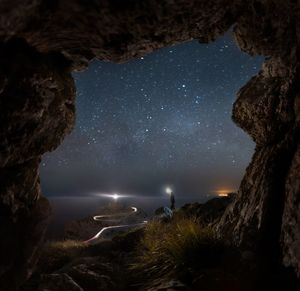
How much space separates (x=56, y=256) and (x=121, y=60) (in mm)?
7924

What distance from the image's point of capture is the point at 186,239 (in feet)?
22.0

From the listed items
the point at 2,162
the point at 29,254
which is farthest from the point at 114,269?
the point at 2,162

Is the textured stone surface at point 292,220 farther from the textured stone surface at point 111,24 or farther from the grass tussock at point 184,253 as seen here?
the textured stone surface at point 111,24

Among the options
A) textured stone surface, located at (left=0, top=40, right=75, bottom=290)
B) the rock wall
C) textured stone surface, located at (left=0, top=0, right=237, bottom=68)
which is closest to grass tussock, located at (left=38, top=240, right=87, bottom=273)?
textured stone surface, located at (left=0, top=40, right=75, bottom=290)

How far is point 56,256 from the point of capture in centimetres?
1121

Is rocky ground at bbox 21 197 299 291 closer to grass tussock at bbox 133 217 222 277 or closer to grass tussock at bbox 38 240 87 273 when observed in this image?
grass tussock at bbox 133 217 222 277

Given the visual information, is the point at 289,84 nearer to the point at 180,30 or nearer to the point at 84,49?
the point at 180,30

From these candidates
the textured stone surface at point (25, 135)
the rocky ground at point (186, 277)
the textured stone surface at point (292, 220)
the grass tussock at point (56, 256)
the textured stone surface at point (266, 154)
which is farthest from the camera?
the grass tussock at point (56, 256)

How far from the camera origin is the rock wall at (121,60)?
4957 millimetres

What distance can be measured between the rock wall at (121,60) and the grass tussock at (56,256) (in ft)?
12.7

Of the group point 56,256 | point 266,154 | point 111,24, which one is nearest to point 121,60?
point 111,24

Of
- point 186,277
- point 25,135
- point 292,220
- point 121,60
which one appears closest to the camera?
point 292,220

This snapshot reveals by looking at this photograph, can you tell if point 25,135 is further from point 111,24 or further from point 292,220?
point 292,220

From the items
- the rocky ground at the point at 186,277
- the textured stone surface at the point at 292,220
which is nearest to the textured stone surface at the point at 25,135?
the rocky ground at the point at 186,277
